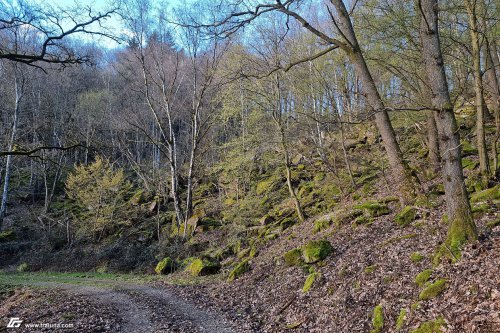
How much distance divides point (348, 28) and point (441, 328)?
650 centimetres

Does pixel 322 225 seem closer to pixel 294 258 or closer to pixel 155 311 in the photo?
pixel 294 258

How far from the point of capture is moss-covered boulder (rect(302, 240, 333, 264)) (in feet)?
27.7

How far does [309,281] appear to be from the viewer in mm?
7441

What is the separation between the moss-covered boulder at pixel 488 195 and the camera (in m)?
7.36

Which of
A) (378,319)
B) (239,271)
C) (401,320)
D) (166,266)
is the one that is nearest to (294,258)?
(239,271)

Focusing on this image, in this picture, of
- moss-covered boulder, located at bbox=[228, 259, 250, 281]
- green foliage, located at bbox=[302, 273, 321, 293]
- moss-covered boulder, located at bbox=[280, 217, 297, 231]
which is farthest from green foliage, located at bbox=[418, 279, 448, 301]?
moss-covered boulder, located at bbox=[280, 217, 297, 231]

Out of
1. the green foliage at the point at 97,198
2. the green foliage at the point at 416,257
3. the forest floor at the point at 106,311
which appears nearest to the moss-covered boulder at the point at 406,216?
the green foliage at the point at 416,257

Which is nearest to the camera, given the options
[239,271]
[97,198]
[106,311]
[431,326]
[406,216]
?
[431,326]

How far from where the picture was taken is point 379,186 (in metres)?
13.7

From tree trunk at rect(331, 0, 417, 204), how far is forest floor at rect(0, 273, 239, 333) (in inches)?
211

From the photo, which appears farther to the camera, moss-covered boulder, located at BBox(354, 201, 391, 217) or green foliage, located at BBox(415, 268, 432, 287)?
moss-covered boulder, located at BBox(354, 201, 391, 217)

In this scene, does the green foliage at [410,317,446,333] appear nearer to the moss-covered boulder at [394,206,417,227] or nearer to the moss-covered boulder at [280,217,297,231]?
the moss-covered boulder at [394,206,417,227]

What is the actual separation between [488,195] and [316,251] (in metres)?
4.12

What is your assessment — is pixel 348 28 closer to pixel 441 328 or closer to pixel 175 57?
pixel 441 328
